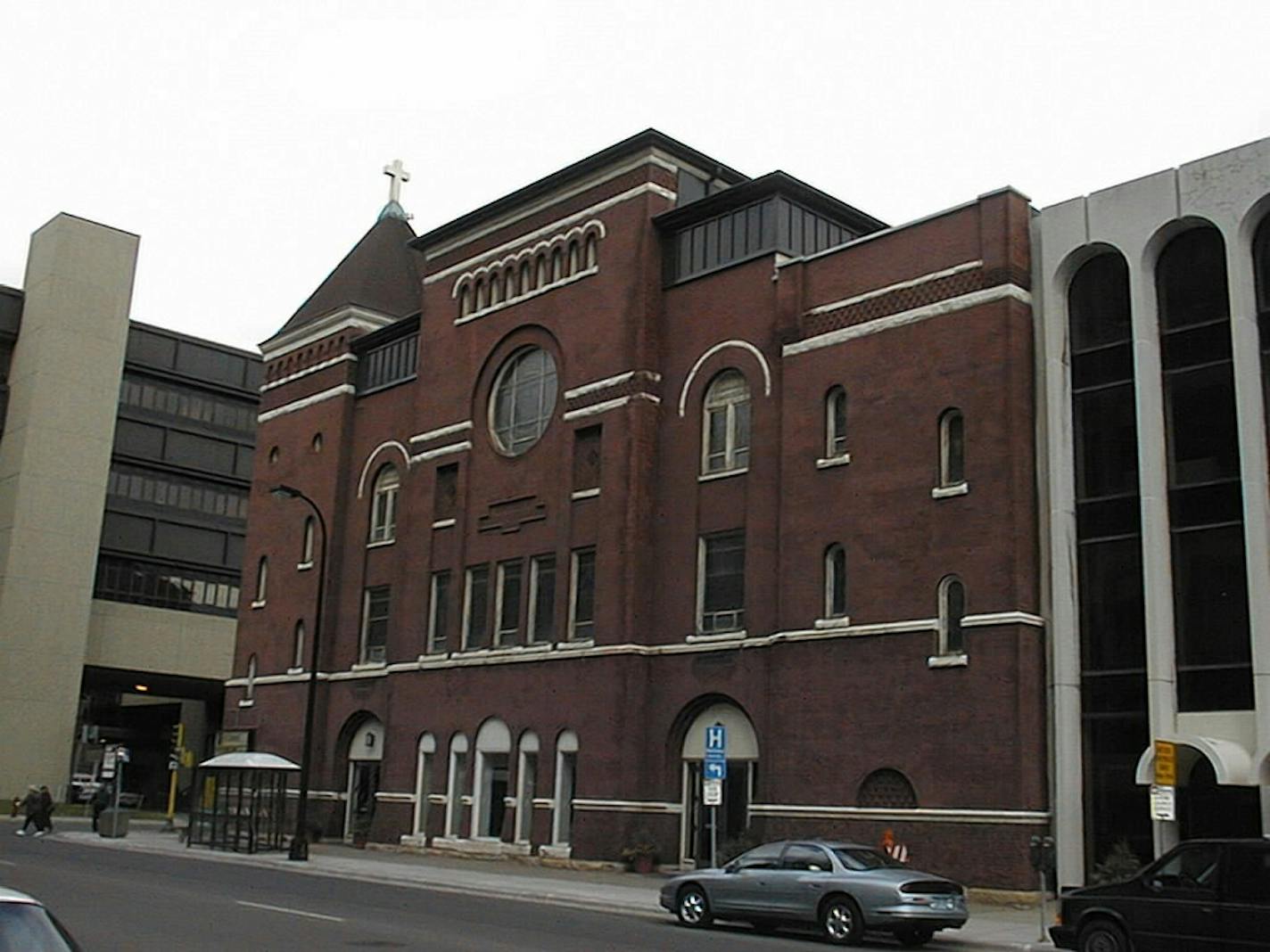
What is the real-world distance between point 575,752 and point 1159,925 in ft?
66.7

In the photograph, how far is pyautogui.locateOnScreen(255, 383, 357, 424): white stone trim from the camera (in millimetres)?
48312

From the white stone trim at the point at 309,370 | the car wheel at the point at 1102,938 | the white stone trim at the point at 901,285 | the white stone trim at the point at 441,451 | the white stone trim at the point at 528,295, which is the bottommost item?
the car wheel at the point at 1102,938

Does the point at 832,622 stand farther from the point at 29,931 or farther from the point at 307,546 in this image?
the point at 29,931

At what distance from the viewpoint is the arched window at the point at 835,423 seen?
104 feet

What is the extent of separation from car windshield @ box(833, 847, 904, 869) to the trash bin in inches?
1135

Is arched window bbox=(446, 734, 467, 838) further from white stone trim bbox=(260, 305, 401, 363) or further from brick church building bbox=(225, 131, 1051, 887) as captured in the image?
white stone trim bbox=(260, 305, 401, 363)

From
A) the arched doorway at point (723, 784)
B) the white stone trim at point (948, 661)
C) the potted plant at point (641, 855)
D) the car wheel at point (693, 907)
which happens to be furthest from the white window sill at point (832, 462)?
the car wheel at point (693, 907)

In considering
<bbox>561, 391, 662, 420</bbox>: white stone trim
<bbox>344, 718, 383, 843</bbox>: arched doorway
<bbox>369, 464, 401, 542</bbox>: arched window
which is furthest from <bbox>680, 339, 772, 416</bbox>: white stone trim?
<bbox>344, 718, 383, 843</bbox>: arched doorway

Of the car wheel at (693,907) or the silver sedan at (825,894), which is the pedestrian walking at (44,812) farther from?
the car wheel at (693,907)

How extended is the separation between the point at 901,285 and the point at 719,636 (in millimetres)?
8935

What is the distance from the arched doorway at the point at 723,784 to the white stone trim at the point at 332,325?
20.0 meters

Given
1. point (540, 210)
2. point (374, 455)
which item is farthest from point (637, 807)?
point (374, 455)

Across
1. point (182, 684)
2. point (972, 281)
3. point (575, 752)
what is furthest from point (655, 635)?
point (182, 684)

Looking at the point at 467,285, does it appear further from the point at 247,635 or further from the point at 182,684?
the point at 182,684
